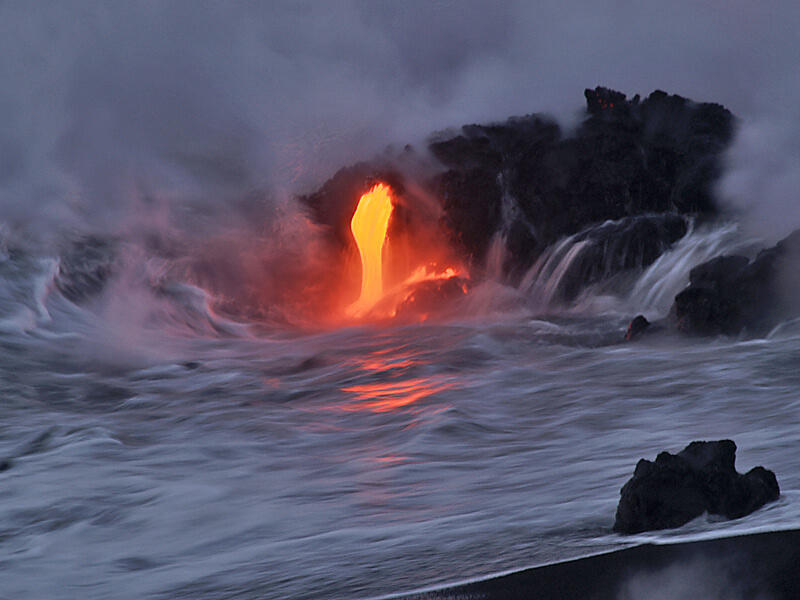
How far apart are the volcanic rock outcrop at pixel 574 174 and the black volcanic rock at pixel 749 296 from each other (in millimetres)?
4295

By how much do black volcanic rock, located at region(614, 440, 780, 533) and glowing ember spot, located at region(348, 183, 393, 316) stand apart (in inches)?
533

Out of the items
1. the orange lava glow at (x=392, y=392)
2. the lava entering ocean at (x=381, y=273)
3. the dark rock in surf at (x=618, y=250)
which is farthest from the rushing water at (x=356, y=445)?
the lava entering ocean at (x=381, y=273)

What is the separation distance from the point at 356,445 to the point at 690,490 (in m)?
3.53

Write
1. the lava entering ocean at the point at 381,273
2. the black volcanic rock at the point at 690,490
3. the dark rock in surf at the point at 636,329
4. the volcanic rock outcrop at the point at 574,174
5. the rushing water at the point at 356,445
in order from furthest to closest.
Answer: the lava entering ocean at the point at 381,273 < the volcanic rock outcrop at the point at 574,174 < the dark rock in surf at the point at 636,329 < the rushing water at the point at 356,445 < the black volcanic rock at the point at 690,490

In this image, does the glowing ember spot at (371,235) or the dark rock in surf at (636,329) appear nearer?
the dark rock in surf at (636,329)

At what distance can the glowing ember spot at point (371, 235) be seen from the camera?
1775cm

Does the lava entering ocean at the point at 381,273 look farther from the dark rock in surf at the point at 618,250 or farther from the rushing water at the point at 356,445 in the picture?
the rushing water at the point at 356,445

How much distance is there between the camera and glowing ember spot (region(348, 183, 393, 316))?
1775 cm

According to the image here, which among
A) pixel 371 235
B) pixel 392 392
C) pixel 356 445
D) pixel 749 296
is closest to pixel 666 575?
pixel 356 445

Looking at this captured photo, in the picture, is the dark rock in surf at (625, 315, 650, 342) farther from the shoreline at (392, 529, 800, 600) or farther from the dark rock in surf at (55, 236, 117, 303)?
the dark rock in surf at (55, 236, 117, 303)

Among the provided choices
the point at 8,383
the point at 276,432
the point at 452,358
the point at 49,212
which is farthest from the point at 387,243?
the point at 276,432

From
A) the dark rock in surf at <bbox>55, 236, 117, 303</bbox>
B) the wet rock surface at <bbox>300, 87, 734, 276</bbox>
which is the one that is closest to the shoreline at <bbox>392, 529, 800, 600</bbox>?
the wet rock surface at <bbox>300, 87, 734, 276</bbox>

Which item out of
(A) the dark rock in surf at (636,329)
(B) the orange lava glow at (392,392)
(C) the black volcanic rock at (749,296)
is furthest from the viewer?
(A) the dark rock in surf at (636,329)

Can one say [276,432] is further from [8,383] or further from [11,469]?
[8,383]
